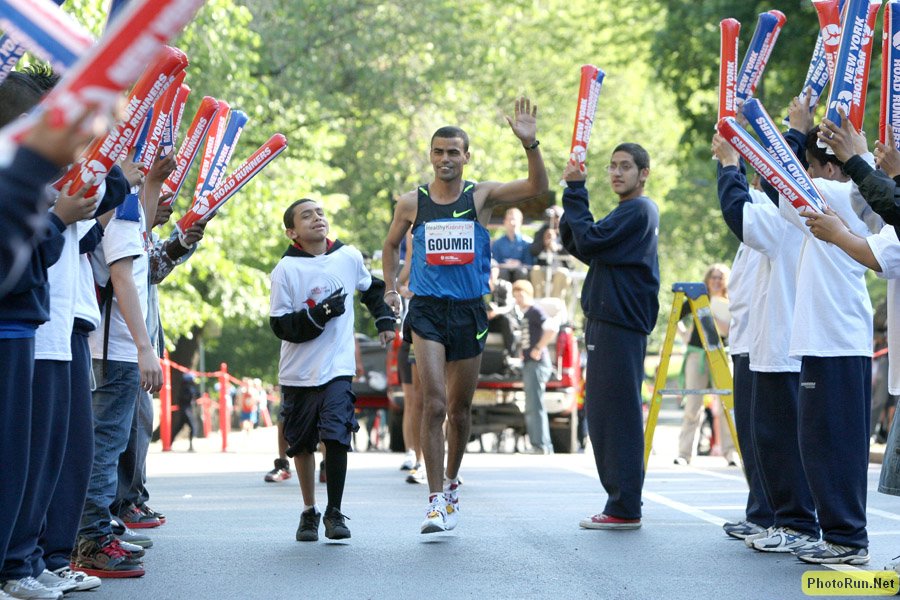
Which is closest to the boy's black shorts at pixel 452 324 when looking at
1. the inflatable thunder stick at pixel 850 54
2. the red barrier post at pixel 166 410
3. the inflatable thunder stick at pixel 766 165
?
the inflatable thunder stick at pixel 766 165

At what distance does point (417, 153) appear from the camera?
36562 mm

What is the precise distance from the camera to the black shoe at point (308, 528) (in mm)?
8773

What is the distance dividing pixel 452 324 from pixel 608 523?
1.51 meters

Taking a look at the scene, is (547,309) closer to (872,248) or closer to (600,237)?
(600,237)

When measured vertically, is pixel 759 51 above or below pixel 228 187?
above

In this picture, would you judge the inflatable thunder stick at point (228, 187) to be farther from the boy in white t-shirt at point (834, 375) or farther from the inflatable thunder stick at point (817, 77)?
the boy in white t-shirt at point (834, 375)

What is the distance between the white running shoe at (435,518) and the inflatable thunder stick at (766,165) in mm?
2743

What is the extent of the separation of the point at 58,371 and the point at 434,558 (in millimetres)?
2505

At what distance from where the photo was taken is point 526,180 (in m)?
9.27

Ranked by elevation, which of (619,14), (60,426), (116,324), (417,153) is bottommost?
(60,426)

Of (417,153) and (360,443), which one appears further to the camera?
(417,153)

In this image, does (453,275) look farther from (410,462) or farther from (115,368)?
(410,462)

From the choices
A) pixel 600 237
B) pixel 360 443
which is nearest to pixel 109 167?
pixel 600 237

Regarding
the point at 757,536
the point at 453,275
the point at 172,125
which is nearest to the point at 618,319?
the point at 453,275
